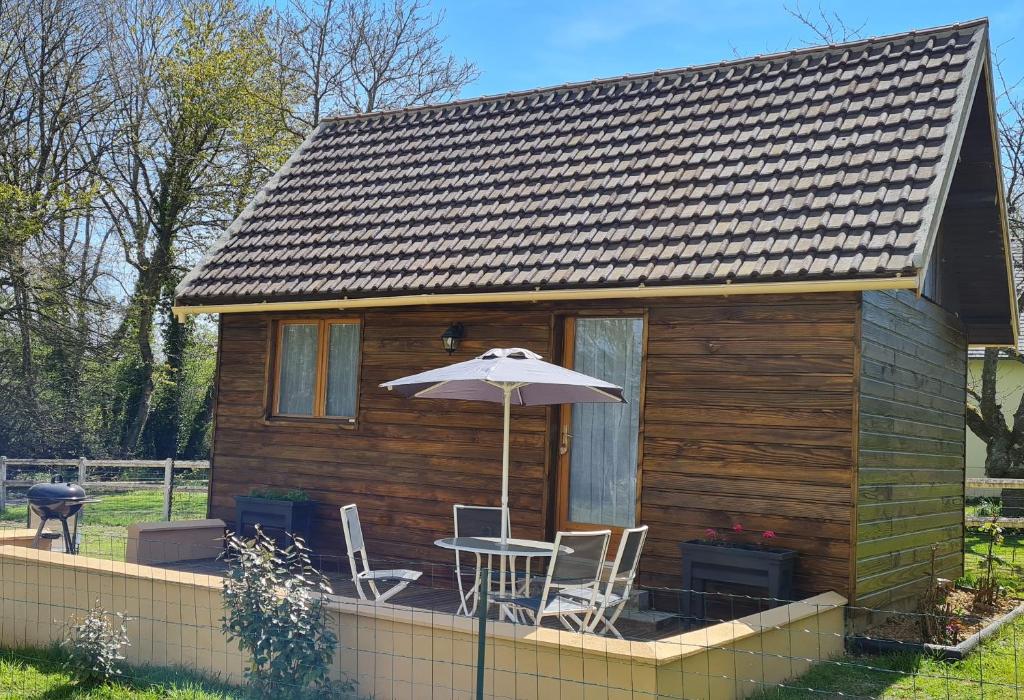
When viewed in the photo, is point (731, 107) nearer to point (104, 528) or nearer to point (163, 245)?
point (104, 528)

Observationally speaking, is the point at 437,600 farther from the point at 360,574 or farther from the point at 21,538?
the point at 21,538

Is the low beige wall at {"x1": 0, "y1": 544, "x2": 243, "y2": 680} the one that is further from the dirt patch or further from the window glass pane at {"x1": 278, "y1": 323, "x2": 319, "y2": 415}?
the dirt patch

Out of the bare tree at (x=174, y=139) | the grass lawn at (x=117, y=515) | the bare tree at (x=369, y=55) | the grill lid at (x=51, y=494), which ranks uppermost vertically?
the bare tree at (x=369, y=55)

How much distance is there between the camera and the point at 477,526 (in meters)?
8.78

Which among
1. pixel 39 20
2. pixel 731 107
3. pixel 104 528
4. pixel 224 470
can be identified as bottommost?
pixel 104 528

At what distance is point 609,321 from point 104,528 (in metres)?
9.29

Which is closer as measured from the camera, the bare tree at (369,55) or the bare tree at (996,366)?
the bare tree at (996,366)

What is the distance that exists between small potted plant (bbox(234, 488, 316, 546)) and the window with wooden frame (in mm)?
910

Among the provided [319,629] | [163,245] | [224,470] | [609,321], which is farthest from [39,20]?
[319,629]

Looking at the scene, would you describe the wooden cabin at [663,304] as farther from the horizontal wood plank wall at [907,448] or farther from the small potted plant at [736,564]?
the small potted plant at [736,564]

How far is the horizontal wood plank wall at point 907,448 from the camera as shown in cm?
816

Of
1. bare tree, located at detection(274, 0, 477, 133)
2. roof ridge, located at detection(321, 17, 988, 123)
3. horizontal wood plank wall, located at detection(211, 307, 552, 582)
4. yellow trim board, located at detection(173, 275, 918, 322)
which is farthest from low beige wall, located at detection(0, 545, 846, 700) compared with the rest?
bare tree, located at detection(274, 0, 477, 133)

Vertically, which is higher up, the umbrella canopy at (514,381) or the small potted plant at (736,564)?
the umbrella canopy at (514,381)

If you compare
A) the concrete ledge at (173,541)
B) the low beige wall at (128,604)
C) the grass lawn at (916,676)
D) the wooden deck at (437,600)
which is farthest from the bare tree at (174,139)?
the grass lawn at (916,676)
